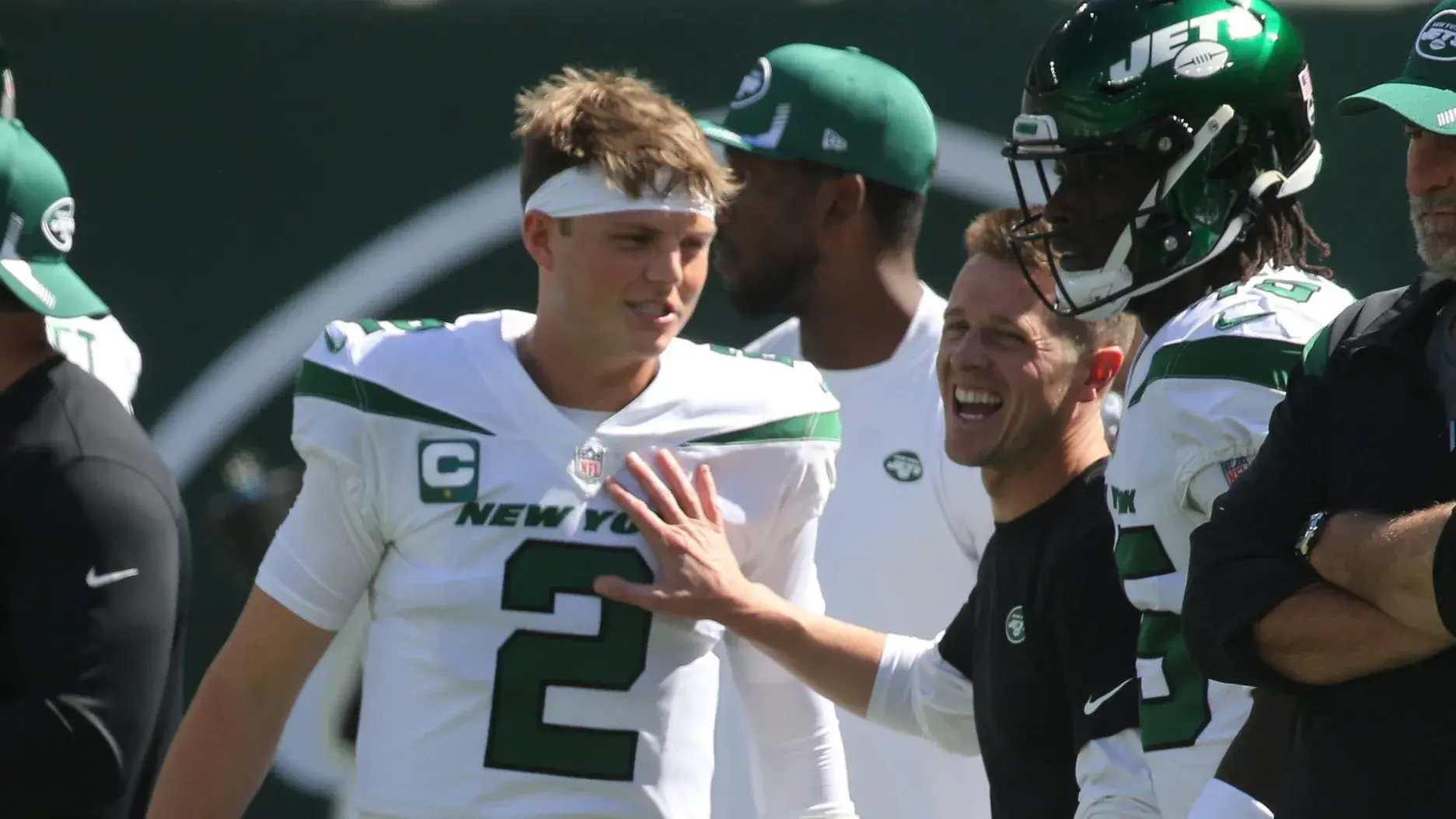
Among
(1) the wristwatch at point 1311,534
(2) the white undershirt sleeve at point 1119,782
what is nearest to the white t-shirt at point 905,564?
(2) the white undershirt sleeve at point 1119,782

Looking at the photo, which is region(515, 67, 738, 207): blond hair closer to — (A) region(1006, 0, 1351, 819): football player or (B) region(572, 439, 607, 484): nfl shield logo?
(B) region(572, 439, 607, 484): nfl shield logo

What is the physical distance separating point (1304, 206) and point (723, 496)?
2.44 metres

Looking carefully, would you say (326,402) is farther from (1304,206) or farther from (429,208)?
(1304,206)

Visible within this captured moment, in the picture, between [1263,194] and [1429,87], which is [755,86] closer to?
[1263,194]

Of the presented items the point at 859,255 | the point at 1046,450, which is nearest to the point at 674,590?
the point at 1046,450

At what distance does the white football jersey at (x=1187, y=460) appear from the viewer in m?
2.58

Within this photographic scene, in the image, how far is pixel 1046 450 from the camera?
3154 mm

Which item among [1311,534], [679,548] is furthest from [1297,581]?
[679,548]

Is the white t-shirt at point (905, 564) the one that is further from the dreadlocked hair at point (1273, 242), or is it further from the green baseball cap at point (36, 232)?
the green baseball cap at point (36, 232)

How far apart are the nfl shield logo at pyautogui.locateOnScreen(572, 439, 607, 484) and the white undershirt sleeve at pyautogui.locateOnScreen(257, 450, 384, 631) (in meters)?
0.29

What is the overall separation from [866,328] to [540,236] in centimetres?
138

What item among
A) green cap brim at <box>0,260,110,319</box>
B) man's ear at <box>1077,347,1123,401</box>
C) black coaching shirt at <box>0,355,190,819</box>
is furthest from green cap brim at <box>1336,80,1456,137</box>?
green cap brim at <box>0,260,110,319</box>

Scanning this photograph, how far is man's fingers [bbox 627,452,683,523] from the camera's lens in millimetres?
2922

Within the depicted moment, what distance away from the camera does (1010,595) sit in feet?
9.95
